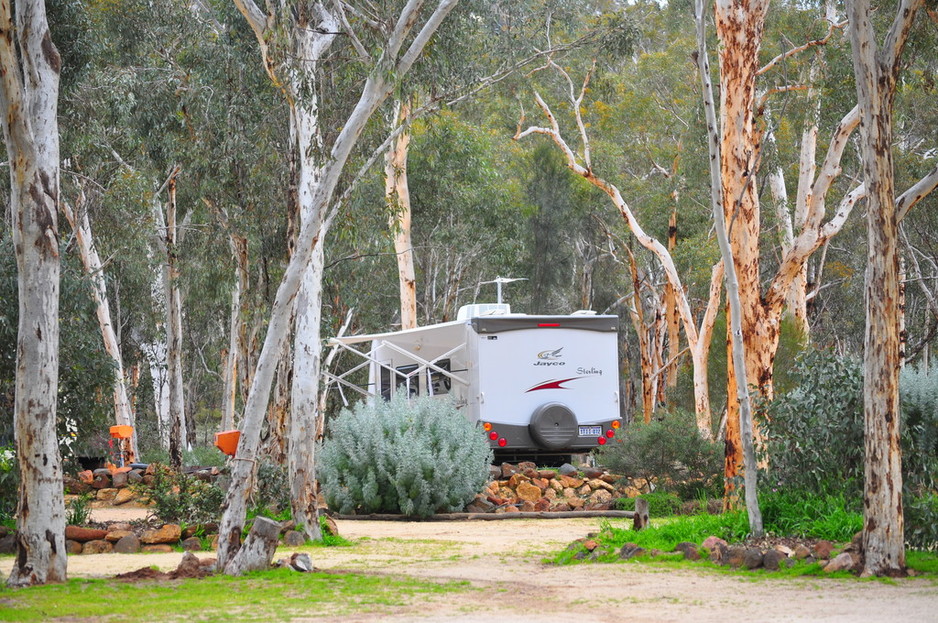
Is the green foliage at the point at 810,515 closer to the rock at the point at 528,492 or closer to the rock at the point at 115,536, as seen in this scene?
the rock at the point at 115,536

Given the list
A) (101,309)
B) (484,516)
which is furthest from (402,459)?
(101,309)

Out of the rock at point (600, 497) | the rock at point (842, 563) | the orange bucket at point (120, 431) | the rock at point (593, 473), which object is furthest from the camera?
the orange bucket at point (120, 431)

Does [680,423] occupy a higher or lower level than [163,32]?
lower

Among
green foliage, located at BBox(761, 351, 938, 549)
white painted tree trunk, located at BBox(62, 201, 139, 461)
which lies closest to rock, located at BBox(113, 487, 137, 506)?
white painted tree trunk, located at BBox(62, 201, 139, 461)

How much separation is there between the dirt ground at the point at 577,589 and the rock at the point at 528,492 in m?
4.57

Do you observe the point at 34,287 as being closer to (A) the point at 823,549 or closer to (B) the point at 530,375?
(A) the point at 823,549

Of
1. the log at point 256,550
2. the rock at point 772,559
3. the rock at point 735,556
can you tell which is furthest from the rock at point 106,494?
the rock at point 772,559

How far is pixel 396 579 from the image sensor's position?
782 cm

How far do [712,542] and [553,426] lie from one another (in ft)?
24.9

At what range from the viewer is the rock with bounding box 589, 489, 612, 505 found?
1455 centimetres

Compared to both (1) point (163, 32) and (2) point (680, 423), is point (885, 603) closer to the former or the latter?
(2) point (680, 423)

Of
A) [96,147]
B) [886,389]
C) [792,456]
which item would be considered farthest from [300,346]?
[96,147]

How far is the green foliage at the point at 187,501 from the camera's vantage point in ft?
35.9

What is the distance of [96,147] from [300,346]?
9072 mm
